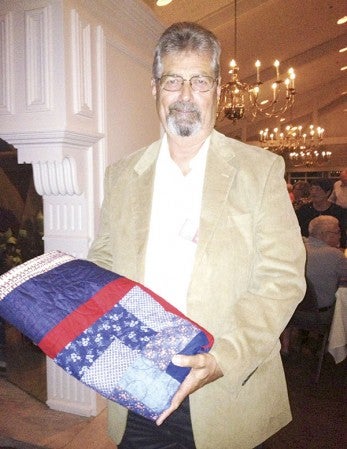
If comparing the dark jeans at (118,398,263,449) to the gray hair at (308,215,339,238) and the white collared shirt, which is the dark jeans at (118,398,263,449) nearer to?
the white collared shirt

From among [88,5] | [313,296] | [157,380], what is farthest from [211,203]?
[313,296]

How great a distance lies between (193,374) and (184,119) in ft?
2.29

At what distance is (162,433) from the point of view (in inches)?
44.3

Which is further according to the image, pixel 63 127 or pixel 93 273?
pixel 63 127

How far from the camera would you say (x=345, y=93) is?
13.5m

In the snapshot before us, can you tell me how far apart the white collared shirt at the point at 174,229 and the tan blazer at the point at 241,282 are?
3 centimetres

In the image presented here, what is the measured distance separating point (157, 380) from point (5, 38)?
2015mm

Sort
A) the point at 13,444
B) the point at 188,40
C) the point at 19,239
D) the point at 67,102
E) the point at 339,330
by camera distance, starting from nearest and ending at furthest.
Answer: the point at 188,40 → the point at 67,102 → the point at 13,444 → the point at 19,239 → the point at 339,330

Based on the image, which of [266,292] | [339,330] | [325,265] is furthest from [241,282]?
[339,330]

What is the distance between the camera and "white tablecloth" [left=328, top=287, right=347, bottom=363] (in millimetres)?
3193

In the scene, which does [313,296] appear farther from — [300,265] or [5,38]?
[5,38]

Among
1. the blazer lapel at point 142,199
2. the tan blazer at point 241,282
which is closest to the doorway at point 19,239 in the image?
the blazer lapel at point 142,199

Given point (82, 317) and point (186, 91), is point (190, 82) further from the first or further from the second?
point (82, 317)

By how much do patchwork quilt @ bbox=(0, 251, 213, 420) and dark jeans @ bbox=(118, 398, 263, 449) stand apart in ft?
0.84
